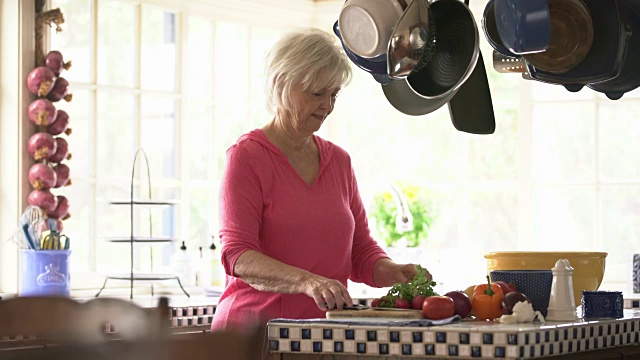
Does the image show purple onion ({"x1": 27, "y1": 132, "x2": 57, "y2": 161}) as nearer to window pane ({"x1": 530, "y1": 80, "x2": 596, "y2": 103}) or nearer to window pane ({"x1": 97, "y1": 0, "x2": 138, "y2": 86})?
window pane ({"x1": 97, "y1": 0, "x2": 138, "y2": 86})

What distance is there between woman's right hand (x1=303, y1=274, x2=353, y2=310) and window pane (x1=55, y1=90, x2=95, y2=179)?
2488 millimetres

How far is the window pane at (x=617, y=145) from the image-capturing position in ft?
17.4

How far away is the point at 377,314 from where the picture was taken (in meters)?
2.33

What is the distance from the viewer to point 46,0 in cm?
443

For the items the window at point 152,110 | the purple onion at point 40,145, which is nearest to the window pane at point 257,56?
the window at point 152,110

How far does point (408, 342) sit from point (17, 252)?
2.52 metres

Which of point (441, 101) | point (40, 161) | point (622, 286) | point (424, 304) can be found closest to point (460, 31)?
point (441, 101)

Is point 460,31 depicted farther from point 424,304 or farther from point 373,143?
point 373,143

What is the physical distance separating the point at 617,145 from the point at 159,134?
7.36 ft

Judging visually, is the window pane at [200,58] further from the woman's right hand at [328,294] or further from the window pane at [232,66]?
the woman's right hand at [328,294]

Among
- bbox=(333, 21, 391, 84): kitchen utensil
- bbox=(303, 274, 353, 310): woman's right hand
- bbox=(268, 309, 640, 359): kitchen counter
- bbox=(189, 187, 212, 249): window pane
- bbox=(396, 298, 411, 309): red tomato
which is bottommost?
bbox=(268, 309, 640, 359): kitchen counter

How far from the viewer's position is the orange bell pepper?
2389mm

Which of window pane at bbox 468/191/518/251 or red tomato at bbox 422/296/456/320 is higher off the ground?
window pane at bbox 468/191/518/251

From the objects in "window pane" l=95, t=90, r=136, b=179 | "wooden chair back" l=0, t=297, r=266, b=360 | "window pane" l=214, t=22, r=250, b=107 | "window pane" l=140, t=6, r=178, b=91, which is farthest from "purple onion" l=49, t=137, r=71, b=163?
"wooden chair back" l=0, t=297, r=266, b=360
